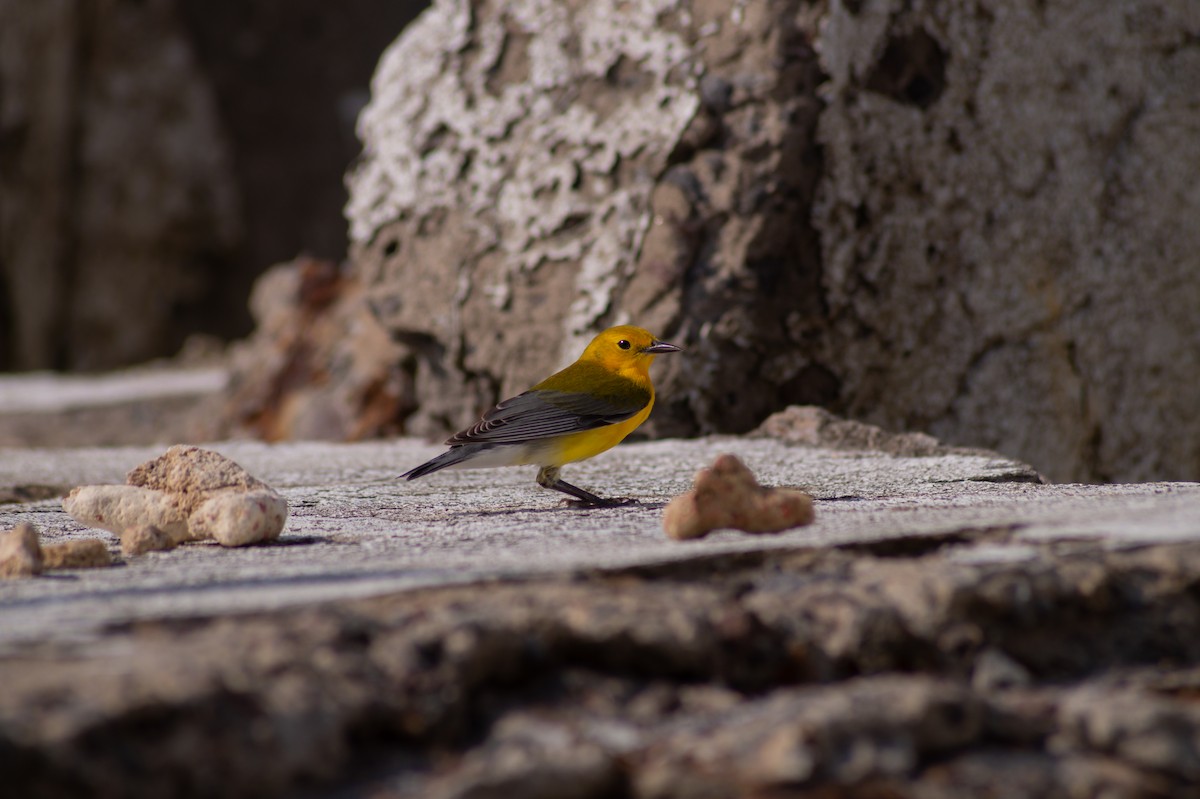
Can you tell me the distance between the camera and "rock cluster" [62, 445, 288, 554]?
2176 millimetres

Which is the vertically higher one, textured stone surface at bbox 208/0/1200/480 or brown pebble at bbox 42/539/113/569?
textured stone surface at bbox 208/0/1200/480

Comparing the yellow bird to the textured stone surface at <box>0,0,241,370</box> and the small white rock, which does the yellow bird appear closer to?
the small white rock

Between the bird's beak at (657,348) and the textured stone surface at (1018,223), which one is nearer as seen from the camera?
the bird's beak at (657,348)

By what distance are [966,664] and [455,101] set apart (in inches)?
134

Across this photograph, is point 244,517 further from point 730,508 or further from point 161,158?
point 161,158

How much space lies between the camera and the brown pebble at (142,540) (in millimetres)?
2162

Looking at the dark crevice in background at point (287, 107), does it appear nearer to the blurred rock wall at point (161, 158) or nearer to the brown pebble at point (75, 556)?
the blurred rock wall at point (161, 158)

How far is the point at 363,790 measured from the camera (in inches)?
49.0

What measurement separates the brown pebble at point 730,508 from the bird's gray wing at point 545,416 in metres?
0.84

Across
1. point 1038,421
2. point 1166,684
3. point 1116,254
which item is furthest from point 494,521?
point 1116,254

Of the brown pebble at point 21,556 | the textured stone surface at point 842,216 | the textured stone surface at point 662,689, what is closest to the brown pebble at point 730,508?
the textured stone surface at point 662,689

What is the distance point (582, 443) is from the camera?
2.92 metres

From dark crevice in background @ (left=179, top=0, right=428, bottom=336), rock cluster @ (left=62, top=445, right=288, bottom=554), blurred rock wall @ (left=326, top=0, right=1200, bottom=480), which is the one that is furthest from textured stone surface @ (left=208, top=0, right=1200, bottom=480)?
dark crevice in background @ (left=179, top=0, right=428, bottom=336)

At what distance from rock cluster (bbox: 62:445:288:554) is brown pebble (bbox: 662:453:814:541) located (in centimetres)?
69
